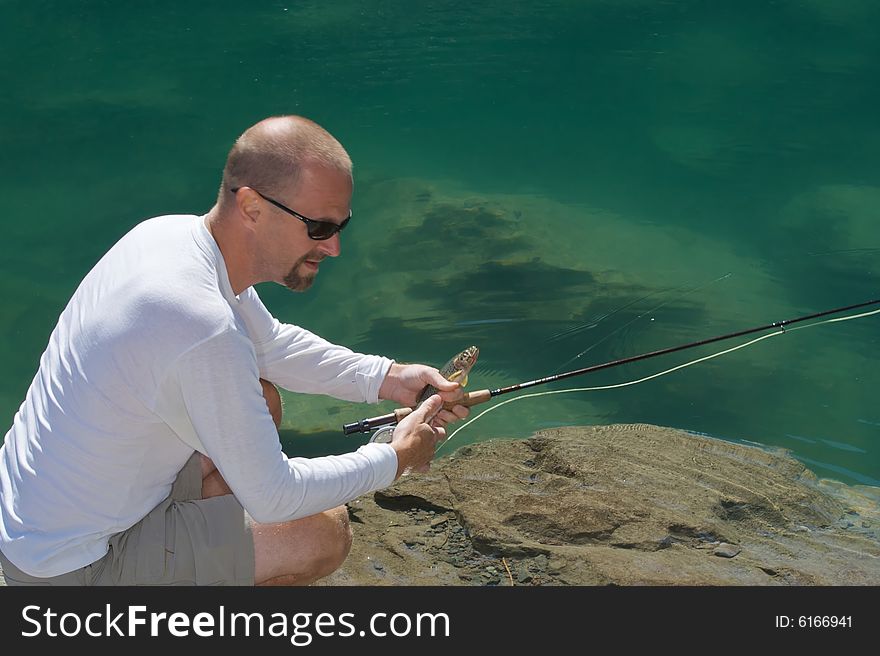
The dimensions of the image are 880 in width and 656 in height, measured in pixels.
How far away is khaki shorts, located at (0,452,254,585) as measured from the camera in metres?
2.39

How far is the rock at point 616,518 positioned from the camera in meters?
3.28

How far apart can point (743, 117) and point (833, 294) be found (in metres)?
3.31

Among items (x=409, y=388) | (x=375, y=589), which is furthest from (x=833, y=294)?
(x=375, y=589)

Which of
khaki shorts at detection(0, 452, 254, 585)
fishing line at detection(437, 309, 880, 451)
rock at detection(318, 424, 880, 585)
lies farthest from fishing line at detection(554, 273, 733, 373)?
khaki shorts at detection(0, 452, 254, 585)

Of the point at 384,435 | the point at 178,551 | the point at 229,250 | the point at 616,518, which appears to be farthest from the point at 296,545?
the point at 616,518

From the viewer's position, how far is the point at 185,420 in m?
2.24

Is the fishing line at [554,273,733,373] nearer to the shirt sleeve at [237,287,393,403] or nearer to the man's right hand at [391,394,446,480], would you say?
the shirt sleeve at [237,287,393,403]

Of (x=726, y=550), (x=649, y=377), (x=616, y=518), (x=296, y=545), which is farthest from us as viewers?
(x=649, y=377)

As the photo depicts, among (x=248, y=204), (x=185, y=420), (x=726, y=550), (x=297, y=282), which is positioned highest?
(x=248, y=204)

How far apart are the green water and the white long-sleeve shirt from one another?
2.31 m

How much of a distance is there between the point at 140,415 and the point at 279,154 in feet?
2.08

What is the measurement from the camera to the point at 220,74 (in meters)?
9.79

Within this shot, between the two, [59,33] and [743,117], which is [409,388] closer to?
[743,117]

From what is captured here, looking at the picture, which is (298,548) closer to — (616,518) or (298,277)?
(298,277)
